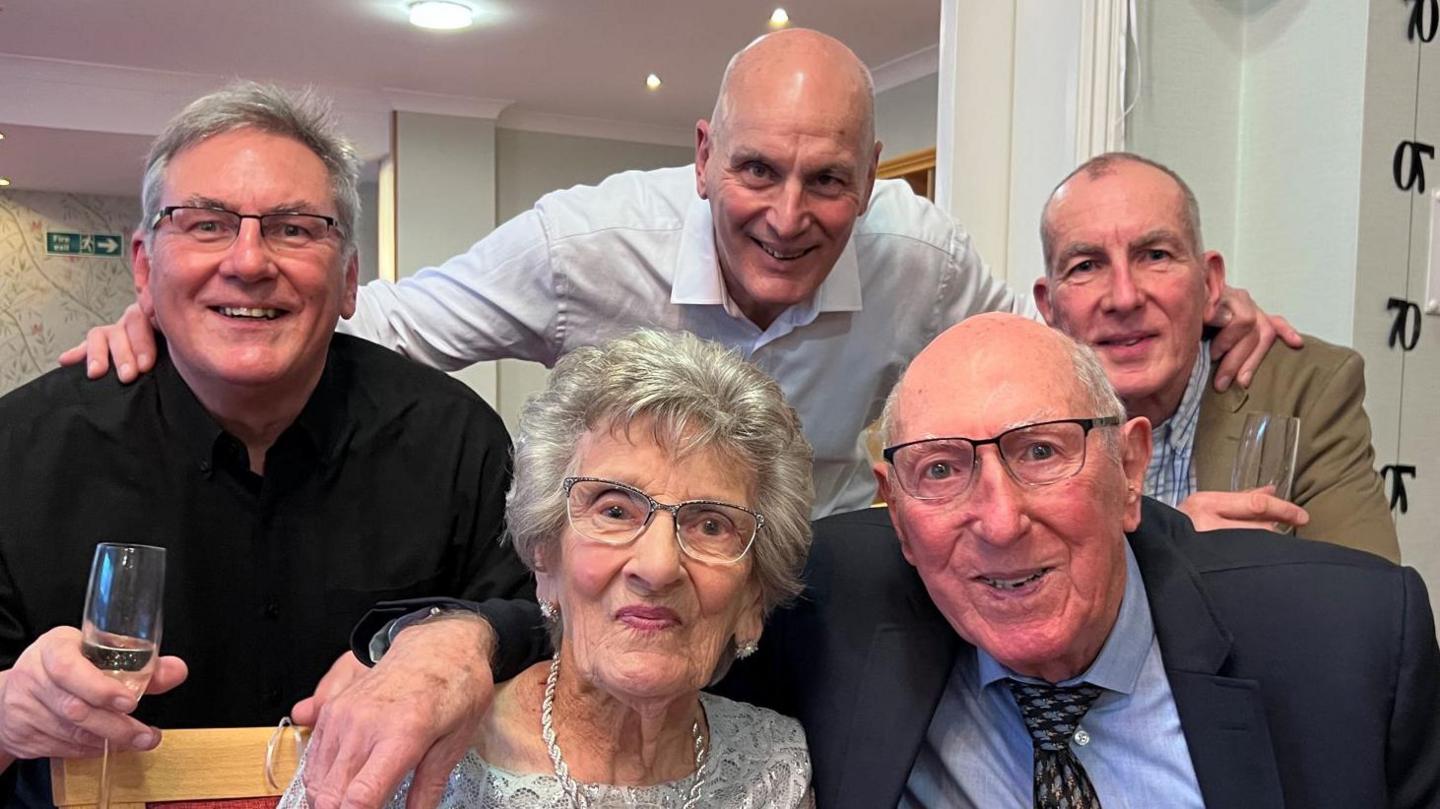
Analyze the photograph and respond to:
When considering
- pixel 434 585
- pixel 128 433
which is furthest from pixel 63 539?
pixel 434 585

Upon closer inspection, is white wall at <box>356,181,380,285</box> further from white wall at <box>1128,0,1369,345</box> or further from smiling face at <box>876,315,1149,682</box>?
smiling face at <box>876,315,1149,682</box>

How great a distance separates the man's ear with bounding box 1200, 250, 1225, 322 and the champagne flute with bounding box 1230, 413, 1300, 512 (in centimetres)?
35

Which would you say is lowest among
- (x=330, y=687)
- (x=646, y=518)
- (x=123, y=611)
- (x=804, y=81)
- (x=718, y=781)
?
(x=718, y=781)

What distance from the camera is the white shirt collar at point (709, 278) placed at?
230 centimetres

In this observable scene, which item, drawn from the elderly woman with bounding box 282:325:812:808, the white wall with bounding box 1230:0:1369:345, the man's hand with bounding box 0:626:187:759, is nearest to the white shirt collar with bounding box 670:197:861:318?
the elderly woman with bounding box 282:325:812:808

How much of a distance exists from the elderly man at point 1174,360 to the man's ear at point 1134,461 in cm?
54

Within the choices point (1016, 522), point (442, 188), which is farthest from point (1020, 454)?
point (442, 188)

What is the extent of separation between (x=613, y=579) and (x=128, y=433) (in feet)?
2.70

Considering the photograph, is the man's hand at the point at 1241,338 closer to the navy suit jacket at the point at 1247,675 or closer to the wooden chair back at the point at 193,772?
the navy suit jacket at the point at 1247,675

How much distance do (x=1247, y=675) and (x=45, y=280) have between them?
10509mm

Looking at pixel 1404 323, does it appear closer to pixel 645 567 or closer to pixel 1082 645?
pixel 1082 645

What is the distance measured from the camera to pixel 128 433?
5.73 feet

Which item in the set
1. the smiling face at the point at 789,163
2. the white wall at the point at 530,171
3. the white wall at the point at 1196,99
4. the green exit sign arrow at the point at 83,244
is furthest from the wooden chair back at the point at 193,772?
the green exit sign arrow at the point at 83,244

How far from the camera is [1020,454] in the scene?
1433 millimetres
